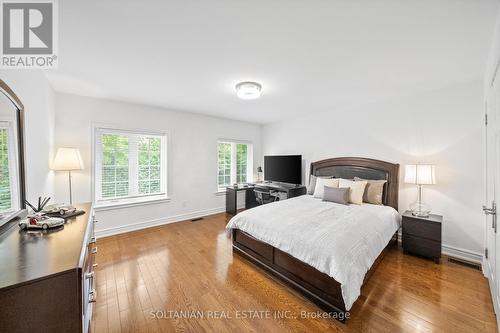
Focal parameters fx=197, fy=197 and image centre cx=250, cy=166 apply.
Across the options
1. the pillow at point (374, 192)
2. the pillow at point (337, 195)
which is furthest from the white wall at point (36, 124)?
the pillow at point (374, 192)

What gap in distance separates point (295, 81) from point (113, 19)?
201cm

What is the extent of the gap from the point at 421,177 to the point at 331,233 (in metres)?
1.79

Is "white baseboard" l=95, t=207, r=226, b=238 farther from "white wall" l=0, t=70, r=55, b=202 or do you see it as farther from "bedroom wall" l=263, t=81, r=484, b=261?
"bedroom wall" l=263, t=81, r=484, b=261

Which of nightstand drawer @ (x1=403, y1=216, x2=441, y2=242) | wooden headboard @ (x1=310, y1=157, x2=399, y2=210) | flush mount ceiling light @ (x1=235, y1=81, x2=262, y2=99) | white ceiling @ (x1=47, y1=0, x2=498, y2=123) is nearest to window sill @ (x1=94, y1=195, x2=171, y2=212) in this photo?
white ceiling @ (x1=47, y1=0, x2=498, y2=123)

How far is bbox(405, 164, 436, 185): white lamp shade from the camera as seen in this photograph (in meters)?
2.70

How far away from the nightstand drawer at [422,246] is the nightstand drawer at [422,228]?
0.05 metres

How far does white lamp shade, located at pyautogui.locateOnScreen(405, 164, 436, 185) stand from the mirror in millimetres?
4177

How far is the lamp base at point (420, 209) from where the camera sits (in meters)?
2.82

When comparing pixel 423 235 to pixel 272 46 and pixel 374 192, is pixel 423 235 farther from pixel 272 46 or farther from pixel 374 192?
pixel 272 46

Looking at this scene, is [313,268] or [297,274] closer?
[313,268]

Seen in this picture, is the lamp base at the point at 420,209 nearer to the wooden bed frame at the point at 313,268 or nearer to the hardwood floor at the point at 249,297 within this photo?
the wooden bed frame at the point at 313,268

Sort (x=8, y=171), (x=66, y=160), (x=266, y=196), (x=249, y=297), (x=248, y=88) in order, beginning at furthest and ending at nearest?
(x=266, y=196) < (x=66, y=160) < (x=248, y=88) < (x=249, y=297) < (x=8, y=171)

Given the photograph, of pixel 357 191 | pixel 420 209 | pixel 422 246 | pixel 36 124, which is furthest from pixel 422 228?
pixel 36 124

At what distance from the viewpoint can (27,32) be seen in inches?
63.9
